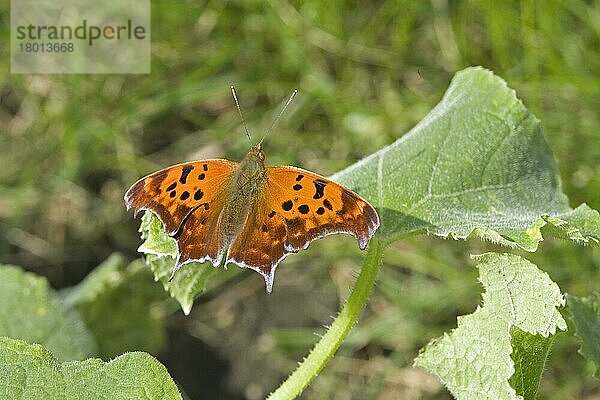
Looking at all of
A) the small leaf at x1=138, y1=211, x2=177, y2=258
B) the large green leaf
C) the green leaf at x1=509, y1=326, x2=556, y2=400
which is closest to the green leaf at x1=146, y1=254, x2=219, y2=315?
the large green leaf

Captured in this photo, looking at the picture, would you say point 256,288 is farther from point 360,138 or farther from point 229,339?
point 360,138

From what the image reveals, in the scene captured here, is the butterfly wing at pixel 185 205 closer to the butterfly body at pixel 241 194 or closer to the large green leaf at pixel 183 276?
the butterfly body at pixel 241 194

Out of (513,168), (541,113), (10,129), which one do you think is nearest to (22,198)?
(10,129)

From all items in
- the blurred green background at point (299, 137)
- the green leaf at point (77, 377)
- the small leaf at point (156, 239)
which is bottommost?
the blurred green background at point (299, 137)

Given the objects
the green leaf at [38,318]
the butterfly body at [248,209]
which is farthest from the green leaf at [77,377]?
the green leaf at [38,318]

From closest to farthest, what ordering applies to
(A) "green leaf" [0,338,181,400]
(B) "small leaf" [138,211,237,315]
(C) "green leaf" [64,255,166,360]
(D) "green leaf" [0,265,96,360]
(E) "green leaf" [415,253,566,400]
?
(A) "green leaf" [0,338,181,400] < (E) "green leaf" [415,253,566,400] < (B) "small leaf" [138,211,237,315] < (D) "green leaf" [0,265,96,360] < (C) "green leaf" [64,255,166,360]

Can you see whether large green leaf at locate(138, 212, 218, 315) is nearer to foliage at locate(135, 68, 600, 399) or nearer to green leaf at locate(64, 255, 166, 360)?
foliage at locate(135, 68, 600, 399)

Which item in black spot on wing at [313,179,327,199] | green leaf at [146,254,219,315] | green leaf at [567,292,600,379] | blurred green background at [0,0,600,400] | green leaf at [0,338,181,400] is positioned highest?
black spot on wing at [313,179,327,199]
